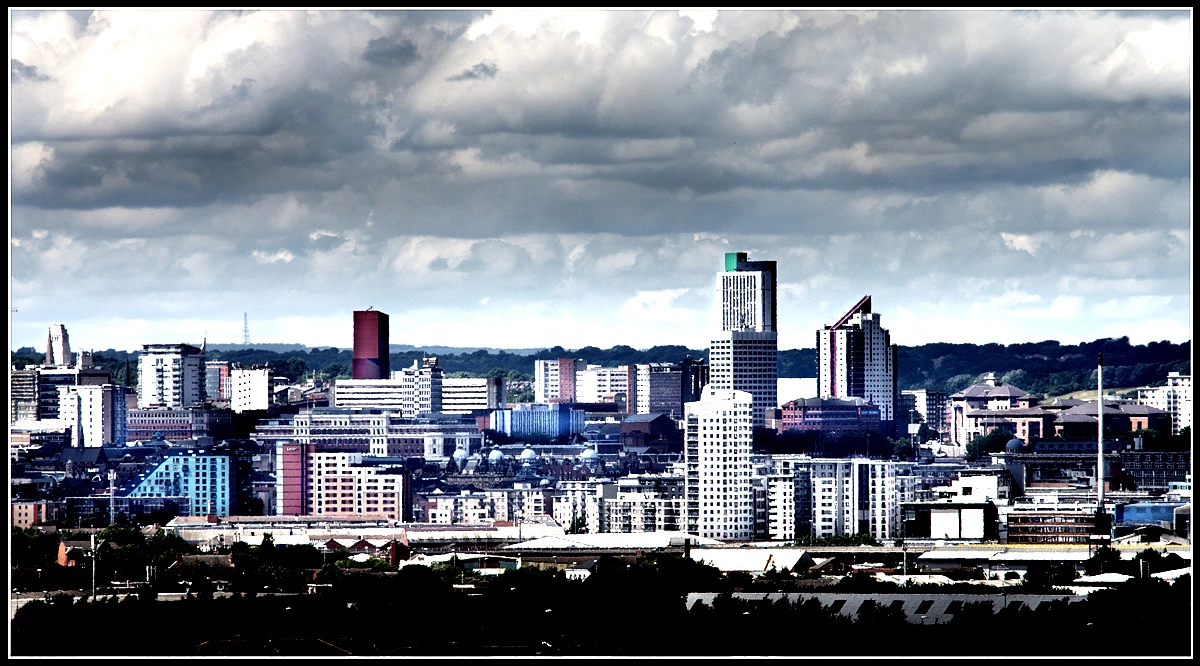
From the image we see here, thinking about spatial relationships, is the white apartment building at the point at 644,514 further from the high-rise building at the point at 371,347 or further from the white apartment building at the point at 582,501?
the high-rise building at the point at 371,347

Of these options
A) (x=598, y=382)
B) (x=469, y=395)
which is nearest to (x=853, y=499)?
(x=469, y=395)

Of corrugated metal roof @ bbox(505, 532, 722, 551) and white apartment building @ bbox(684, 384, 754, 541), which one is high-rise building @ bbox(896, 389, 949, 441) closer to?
white apartment building @ bbox(684, 384, 754, 541)

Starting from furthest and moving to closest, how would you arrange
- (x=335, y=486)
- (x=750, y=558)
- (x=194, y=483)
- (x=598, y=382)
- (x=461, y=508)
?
1. (x=598, y=382)
2. (x=335, y=486)
3. (x=194, y=483)
4. (x=461, y=508)
5. (x=750, y=558)

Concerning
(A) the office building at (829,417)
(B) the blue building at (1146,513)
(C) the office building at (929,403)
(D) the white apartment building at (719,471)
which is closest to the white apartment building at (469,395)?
Result: (A) the office building at (829,417)

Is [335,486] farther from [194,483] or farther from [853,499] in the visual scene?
[853,499]

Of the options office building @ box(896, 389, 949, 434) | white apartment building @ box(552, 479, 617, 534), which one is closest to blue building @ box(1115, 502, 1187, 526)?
white apartment building @ box(552, 479, 617, 534)

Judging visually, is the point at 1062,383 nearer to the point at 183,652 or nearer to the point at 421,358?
the point at 421,358

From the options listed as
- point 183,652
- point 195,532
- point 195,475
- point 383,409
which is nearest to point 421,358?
point 383,409
